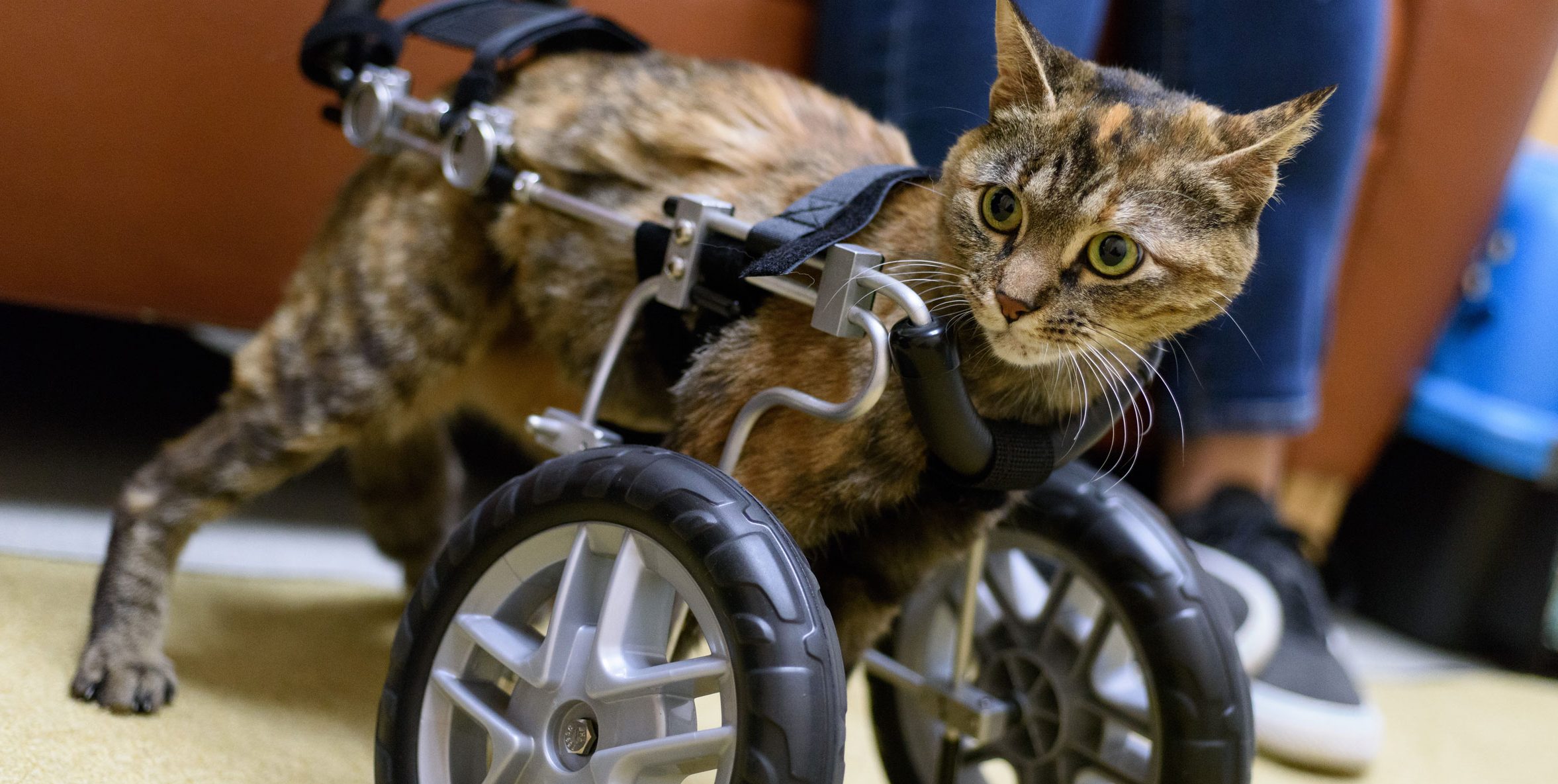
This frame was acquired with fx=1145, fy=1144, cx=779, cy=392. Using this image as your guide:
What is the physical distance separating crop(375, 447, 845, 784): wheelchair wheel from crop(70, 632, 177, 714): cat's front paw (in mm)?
387

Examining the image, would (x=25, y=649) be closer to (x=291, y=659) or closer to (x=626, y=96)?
(x=291, y=659)

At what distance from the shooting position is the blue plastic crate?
1.81 metres

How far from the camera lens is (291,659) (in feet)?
3.96

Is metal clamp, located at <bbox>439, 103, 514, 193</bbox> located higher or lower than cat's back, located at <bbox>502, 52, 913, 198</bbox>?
lower

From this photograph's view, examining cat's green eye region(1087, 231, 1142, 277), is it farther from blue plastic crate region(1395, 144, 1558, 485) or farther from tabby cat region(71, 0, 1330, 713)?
blue plastic crate region(1395, 144, 1558, 485)

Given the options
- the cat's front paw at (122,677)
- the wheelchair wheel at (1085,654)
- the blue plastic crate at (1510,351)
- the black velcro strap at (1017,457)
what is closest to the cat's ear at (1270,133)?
the black velcro strap at (1017,457)

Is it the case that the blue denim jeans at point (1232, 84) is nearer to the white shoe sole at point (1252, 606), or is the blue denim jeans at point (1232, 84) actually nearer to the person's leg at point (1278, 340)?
the person's leg at point (1278, 340)

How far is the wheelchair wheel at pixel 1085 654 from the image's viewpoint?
2.85ft

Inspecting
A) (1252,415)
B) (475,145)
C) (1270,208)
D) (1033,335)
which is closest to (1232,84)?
(1270,208)

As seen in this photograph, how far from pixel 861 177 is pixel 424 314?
478 mm

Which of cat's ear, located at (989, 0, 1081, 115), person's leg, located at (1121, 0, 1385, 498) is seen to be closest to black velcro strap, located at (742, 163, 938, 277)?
cat's ear, located at (989, 0, 1081, 115)

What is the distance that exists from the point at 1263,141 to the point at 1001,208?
0.17 meters

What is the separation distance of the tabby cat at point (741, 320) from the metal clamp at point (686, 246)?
56 mm

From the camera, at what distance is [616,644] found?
0.71m
